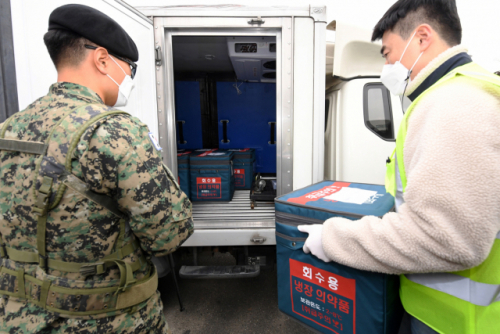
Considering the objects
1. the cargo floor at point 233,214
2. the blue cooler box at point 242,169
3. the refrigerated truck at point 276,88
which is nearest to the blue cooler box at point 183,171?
the cargo floor at point 233,214

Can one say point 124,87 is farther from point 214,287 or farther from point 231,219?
point 214,287

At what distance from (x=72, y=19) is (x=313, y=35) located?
1569mm

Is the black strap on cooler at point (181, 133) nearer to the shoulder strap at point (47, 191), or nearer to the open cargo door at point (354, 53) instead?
the open cargo door at point (354, 53)

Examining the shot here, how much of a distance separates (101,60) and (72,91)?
0.59 feet

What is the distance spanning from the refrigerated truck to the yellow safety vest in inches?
48.5

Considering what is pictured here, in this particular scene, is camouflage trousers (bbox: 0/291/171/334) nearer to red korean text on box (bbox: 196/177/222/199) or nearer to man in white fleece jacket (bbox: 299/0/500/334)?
man in white fleece jacket (bbox: 299/0/500/334)

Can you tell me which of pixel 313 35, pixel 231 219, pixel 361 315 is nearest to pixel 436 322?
pixel 361 315

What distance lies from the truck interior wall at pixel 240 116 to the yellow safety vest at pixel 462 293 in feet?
12.1

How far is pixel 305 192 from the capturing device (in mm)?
1224

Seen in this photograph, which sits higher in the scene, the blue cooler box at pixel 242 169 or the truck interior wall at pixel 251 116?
the truck interior wall at pixel 251 116

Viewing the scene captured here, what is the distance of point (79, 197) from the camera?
31.5 inches

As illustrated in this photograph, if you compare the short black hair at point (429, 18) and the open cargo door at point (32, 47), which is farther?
the open cargo door at point (32, 47)

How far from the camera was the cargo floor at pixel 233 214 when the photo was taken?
6.67ft

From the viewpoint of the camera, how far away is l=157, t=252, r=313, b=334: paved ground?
2127 mm
